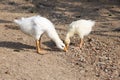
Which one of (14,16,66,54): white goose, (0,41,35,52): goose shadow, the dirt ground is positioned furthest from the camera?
(0,41,35,52): goose shadow

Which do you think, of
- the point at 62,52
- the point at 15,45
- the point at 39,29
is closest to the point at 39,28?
the point at 39,29

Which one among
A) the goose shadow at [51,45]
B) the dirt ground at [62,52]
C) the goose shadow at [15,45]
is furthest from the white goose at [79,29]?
the goose shadow at [15,45]

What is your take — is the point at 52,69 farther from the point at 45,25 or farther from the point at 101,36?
the point at 101,36

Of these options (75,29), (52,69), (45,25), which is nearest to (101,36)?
(75,29)

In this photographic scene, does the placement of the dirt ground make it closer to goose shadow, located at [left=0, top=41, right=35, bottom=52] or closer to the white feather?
goose shadow, located at [left=0, top=41, right=35, bottom=52]

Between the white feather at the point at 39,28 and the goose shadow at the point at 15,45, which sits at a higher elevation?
the white feather at the point at 39,28

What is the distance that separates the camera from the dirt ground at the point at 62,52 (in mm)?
7535

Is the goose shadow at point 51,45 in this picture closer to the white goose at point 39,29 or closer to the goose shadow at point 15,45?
the white goose at point 39,29

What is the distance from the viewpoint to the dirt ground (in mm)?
7535

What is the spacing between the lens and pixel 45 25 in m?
8.52

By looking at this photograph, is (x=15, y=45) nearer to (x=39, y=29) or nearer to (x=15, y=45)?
(x=15, y=45)

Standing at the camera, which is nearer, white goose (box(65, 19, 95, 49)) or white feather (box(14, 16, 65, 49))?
white feather (box(14, 16, 65, 49))

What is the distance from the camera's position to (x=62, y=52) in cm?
862

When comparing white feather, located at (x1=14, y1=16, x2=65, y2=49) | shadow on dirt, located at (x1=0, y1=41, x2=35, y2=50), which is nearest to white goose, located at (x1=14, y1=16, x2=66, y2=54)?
white feather, located at (x1=14, y1=16, x2=65, y2=49)
